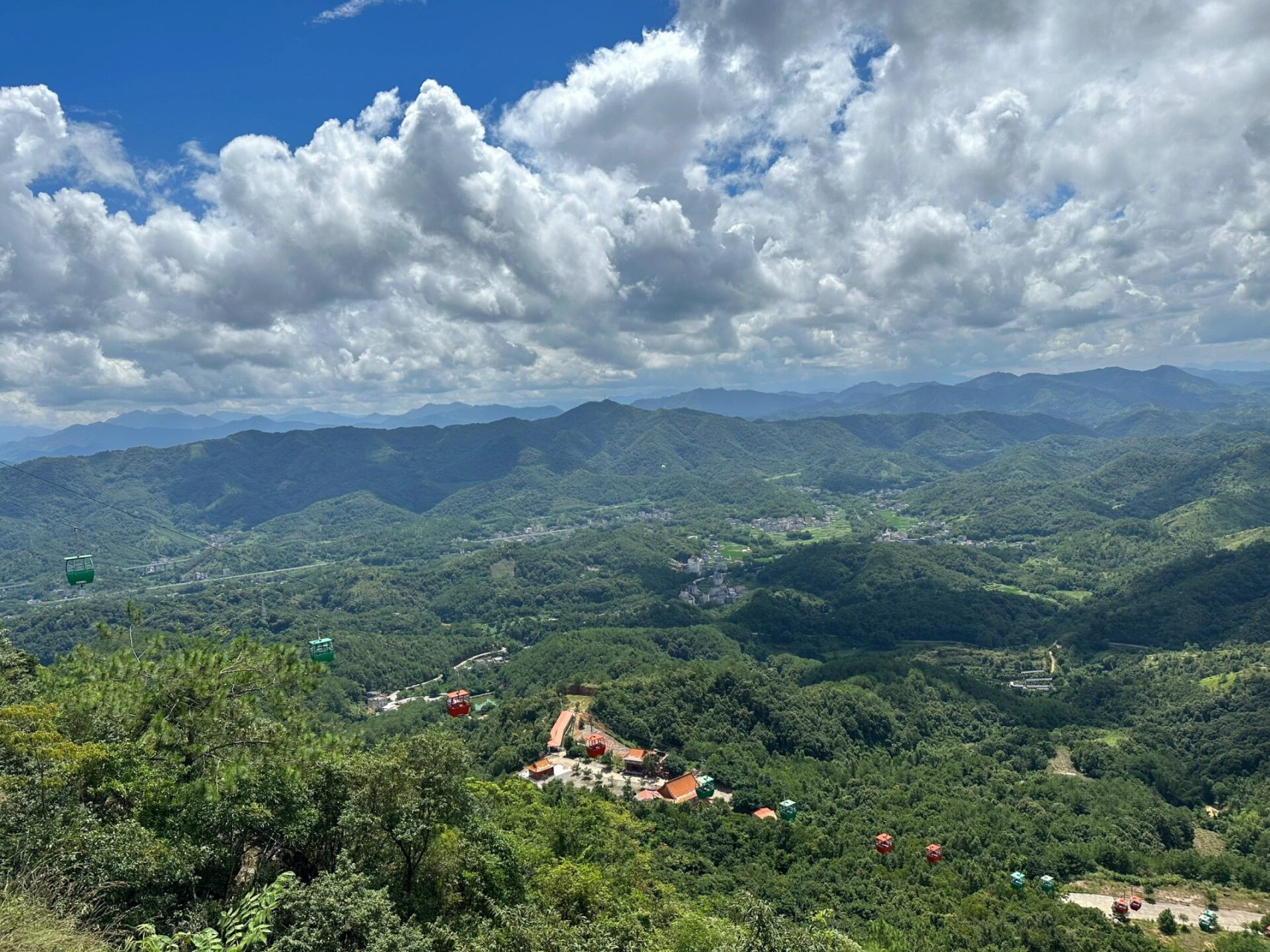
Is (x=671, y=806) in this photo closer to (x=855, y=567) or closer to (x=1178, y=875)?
(x=1178, y=875)

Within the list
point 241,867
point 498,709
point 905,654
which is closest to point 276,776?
point 241,867

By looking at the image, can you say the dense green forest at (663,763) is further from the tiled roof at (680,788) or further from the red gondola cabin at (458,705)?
the red gondola cabin at (458,705)

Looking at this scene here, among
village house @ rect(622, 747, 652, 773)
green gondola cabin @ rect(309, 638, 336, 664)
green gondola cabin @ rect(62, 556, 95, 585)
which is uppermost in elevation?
green gondola cabin @ rect(62, 556, 95, 585)

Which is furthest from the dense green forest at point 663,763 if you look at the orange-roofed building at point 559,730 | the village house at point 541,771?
the village house at point 541,771

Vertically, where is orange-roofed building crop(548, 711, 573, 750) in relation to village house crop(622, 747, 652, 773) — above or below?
above

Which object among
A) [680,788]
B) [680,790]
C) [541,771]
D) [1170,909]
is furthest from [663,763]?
[1170,909]

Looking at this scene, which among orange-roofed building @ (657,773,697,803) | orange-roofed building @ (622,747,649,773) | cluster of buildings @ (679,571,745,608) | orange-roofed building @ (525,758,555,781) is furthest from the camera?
cluster of buildings @ (679,571,745,608)

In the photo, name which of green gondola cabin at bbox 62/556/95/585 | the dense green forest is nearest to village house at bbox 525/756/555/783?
the dense green forest

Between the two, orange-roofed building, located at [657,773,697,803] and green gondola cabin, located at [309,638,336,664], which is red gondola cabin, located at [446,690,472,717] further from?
orange-roofed building, located at [657,773,697,803]
